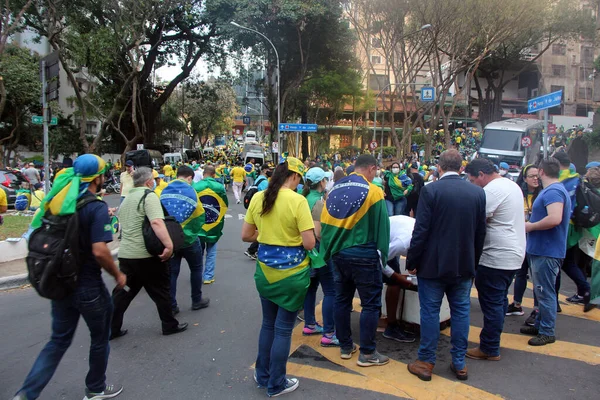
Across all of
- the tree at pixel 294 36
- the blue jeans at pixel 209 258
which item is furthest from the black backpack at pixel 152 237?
the tree at pixel 294 36

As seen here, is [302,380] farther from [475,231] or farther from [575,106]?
[575,106]

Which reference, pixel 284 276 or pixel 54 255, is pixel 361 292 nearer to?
pixel 284 276

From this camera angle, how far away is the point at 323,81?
3331cm

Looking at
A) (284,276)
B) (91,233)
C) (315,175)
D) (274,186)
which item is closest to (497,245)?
(315,175)

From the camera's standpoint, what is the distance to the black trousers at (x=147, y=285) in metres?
4.36

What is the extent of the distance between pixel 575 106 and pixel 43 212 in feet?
189

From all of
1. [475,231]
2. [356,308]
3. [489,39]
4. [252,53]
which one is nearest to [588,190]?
[475,231]

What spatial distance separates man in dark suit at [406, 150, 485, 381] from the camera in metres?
3.58

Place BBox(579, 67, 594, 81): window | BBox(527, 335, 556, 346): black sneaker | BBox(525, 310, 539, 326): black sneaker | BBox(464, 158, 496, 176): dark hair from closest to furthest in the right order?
→ BBox(464, 158, 496, 176): dark hair
BBox(527, 335, 556, 346): black sneaker
BBox(525, 310, 539, 326): black sneaker
BBox(579, 67, 594, 81): window

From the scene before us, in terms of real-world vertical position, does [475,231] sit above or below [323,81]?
below

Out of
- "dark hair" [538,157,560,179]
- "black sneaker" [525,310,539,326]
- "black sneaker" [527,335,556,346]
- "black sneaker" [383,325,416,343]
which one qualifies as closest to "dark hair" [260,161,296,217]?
"black sneaker" [383,325,416,343]

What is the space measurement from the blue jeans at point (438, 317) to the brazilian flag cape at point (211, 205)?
3204 millimetres

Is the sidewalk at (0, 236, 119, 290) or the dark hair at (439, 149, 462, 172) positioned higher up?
the dark hair at (439, 149, 462, 172)

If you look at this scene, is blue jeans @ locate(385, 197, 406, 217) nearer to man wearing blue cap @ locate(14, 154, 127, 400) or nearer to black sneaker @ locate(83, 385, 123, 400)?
black sneaker @ locate(83, 385, 123, 400)
